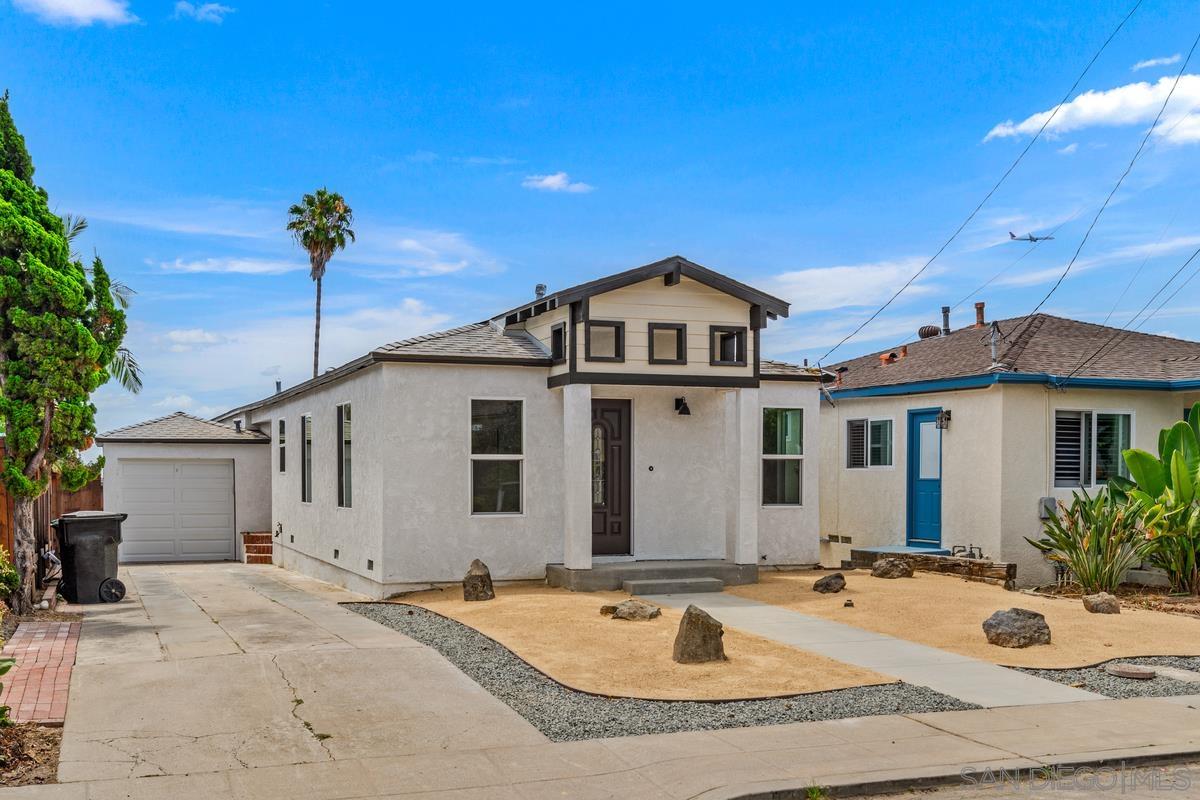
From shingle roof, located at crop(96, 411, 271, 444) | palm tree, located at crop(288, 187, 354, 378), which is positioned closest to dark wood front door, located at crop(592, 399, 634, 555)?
shingle roof, located at crop(96, 411, 271, 444)

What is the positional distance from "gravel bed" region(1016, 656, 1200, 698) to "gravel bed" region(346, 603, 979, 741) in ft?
4.75

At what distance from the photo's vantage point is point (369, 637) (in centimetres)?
1055

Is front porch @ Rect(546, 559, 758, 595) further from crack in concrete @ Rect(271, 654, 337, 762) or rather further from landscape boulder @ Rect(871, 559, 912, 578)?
crack in concrete @ Rect(271, 654, 337, 762)

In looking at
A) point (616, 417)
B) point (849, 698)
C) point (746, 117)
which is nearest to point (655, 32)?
point (746, 117)

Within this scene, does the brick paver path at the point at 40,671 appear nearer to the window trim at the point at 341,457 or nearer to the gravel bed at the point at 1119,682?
the window trim at the point at 341,457

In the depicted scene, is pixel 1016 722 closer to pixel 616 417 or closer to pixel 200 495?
pixel 616 417

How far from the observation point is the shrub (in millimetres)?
14234

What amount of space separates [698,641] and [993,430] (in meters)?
9.10

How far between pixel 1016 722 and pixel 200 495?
64.0 ft

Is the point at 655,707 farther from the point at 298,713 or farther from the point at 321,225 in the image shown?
the point at 321,225

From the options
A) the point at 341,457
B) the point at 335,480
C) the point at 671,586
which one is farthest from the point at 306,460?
the point at 671,586

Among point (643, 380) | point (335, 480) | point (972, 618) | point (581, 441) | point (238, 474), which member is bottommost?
point (972, 618)

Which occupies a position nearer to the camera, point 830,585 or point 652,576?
point 830,585

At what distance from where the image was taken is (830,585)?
1384cm
